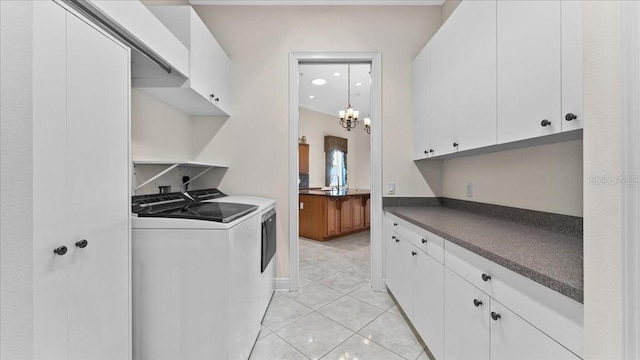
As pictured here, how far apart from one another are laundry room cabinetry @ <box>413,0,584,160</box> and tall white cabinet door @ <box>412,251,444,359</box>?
81cm

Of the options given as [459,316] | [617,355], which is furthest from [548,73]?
[459,316]

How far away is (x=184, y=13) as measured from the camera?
5.81 feet

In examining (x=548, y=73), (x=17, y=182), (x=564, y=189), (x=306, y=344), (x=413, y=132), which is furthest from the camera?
(x=413, y=132)

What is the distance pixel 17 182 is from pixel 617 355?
160 cm

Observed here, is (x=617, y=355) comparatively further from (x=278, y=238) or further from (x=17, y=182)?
(x=278, y=238)

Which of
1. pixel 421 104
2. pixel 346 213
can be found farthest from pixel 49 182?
pixel 346 213

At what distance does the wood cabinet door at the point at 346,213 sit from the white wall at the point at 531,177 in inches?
110

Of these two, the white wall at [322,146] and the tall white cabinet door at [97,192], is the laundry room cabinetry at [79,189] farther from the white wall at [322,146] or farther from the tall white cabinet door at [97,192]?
the white wall at [322,146]

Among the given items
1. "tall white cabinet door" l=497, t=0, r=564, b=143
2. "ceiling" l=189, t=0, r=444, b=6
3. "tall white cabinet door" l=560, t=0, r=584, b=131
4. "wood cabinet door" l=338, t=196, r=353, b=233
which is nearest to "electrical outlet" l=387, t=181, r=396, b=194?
"tall white cabinet door" l=497, t=0, r=564, b=143

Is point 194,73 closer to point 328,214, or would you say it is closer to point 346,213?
point 328,214

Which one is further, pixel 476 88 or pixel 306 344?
pixel 306 344

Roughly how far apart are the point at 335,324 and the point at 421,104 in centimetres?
207

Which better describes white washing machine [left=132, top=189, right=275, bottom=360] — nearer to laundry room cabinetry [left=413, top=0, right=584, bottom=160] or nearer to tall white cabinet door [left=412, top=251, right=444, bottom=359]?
tall white cabinet door [left=412, top=251, right=444, bottom=359]

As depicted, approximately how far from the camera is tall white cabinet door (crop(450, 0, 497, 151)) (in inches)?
56.5
